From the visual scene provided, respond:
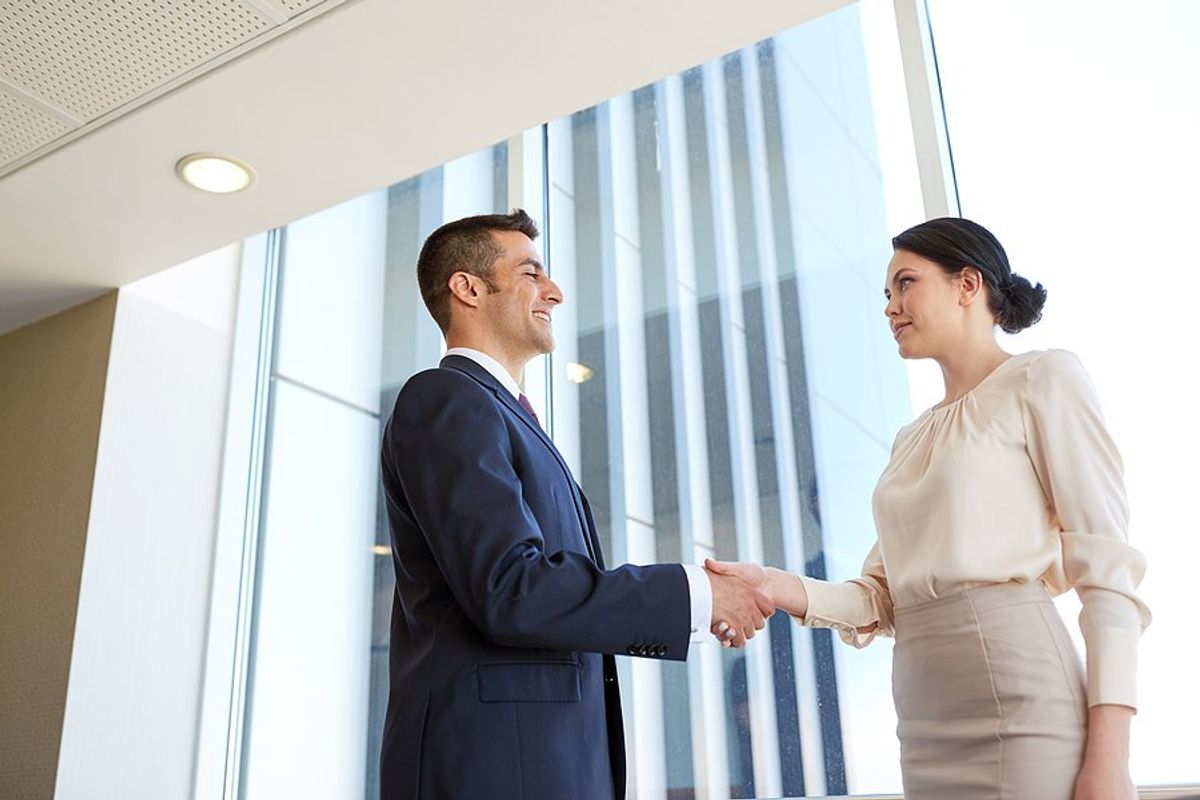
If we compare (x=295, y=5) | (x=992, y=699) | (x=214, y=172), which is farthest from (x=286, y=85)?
(x=992, y=699)

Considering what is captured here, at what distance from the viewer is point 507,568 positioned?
1.55 m

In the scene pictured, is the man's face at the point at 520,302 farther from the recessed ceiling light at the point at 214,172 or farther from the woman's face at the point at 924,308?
the recessed ceiling light at the point at 214,172

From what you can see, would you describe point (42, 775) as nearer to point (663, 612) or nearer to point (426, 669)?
point (426, 669)

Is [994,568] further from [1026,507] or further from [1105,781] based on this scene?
[1105,781]

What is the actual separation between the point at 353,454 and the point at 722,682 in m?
1.58

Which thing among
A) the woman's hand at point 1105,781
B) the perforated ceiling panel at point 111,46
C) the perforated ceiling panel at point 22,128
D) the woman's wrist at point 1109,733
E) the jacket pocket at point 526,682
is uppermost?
the perforated ceiling panel at point 22,128

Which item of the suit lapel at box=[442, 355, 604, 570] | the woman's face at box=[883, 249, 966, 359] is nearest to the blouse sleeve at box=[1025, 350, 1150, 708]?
the woman's face at box=[883, 249, 966, 359]

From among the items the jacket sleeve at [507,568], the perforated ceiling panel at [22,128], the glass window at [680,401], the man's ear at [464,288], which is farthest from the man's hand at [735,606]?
the perforated ceiling panel at [22,128]

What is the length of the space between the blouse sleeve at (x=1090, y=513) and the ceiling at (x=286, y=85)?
1.20 meters

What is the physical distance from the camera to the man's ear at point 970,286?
1.92m

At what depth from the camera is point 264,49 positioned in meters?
2.58

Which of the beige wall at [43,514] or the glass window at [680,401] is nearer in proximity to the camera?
the glass window at [680,401]

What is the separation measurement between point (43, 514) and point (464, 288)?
84.5 inches

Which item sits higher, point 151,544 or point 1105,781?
point 151,544
